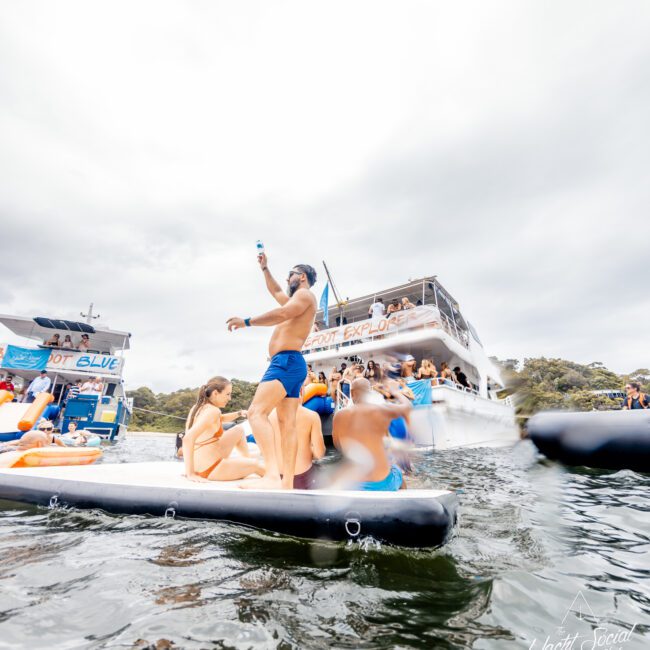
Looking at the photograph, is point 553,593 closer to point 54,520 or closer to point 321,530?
point 321,530

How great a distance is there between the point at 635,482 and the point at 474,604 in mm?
4314

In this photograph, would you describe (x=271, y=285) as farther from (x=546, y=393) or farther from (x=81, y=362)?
(x=546, y=393)

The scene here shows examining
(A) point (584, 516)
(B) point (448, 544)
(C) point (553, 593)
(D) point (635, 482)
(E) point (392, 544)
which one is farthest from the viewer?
(D) point (635, 482)

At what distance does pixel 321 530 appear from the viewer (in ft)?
7.29

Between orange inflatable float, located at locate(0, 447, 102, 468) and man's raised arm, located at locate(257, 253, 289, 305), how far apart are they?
3.49m

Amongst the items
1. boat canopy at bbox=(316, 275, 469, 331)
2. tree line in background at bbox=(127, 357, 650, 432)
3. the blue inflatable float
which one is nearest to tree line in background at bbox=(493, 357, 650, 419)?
tree line in background at bbox=(127, 357, 650, 432)

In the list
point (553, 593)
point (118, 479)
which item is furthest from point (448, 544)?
point (118, 479)

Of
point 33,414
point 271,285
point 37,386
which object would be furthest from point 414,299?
point 37,386

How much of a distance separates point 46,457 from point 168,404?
36923mm

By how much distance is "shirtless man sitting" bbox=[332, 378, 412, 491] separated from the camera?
2445mm

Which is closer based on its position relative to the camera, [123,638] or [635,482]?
[123,638]

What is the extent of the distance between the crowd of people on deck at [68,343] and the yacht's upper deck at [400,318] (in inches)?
480

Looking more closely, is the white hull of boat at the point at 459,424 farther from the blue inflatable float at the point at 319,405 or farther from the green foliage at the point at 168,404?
the green foliage at the point at 168,404

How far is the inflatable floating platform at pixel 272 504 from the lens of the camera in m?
2.08
